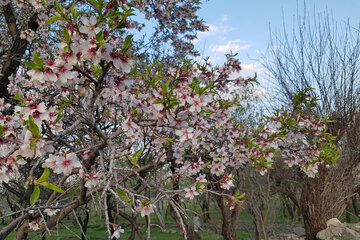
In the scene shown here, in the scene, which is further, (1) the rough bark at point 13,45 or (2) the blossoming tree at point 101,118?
(1) the rough bark at point 13,45

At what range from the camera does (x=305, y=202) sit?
783 centimetres

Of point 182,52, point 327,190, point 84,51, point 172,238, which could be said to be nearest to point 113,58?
point 84,51

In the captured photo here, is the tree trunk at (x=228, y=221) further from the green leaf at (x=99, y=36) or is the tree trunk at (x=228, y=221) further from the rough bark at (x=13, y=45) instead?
the green leaf at (x=99, y=36)

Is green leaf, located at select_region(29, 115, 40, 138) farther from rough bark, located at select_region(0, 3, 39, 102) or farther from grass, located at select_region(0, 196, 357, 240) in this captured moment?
rough bark, located at select_region(0, 3, 39, 102)

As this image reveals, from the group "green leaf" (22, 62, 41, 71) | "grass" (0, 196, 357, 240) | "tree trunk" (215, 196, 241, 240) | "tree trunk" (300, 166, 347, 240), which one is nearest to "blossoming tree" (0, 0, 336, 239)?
"green leaf" (22, 62, 41, 71)

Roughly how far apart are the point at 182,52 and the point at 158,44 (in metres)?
0.64

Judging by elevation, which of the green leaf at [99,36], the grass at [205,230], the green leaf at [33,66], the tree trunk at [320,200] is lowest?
the grass at [205,230]

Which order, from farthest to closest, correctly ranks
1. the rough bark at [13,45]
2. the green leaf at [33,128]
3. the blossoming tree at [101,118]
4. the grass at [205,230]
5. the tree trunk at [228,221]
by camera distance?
the tree trunk at [228,221]
the grass at [205,230]
the rough bark at [13,45]
the blossoming tree at [101,118]
the green leaf at [33,128]

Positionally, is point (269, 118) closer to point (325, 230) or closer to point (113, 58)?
point (113, 58)

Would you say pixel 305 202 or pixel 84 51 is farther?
pixel 305 202

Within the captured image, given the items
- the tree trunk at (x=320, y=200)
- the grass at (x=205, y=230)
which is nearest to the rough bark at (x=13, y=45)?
the grass at (x=205, y=230)

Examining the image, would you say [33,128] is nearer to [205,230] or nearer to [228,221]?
[205,230]

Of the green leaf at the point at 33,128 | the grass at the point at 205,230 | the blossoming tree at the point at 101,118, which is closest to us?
the green leaf at the point at 33,128

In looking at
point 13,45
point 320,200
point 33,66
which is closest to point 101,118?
point 33,66
